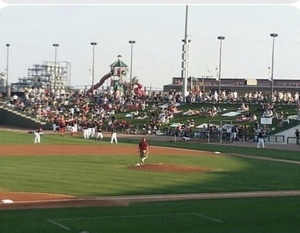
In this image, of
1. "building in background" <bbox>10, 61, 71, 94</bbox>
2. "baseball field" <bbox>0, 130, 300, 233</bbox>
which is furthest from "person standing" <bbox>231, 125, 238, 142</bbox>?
"building in background" <bbox>10, 61, 71, 94</bbox>

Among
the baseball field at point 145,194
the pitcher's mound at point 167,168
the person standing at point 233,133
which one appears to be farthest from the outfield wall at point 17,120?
the pitcher's mound at point 167,168

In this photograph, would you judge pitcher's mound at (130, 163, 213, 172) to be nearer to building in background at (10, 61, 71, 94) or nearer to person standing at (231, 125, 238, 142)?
person standing at (231, 125, 238, 142)

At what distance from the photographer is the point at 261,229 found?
1396 cm

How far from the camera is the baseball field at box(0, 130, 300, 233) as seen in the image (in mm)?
14367

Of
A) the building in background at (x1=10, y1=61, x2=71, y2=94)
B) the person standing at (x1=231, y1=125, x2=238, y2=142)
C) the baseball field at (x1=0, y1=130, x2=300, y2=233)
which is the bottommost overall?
the baseball field at (x1=0, y1=130, x2=300, y2=233)

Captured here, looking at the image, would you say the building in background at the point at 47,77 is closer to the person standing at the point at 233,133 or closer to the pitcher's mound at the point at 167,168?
the person standing at the point at 233,133

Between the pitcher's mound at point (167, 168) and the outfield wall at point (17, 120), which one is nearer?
the pitcher's mound at point (167, 168)

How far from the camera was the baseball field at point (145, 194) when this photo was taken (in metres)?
14.4

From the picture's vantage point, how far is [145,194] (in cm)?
1970

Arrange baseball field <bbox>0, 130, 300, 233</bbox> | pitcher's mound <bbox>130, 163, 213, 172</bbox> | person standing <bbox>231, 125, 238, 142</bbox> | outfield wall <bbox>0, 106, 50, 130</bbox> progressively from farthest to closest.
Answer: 1. outfield wall <bbox>0, 106, 50, 130</bbox>
2. person standing <bbox>231, 125, 238, 142</bbox>
3. pitcher's mound <bbox>130, 163, 213, 172</bbox>
4. baseball field <bbox>0, 130, 300, 233</bbox>

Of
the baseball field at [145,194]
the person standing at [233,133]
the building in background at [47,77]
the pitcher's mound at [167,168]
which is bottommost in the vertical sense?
the baseball field at [145,194]

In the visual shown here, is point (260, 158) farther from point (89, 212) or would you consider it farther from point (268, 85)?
point (268, 85)

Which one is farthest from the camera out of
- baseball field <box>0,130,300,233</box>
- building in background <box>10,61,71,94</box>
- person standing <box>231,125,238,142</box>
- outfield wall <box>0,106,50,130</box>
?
building in background <box>10,61,71,94</box>

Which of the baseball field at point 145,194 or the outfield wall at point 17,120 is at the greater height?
the outfield wall at point 17,120
